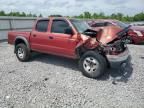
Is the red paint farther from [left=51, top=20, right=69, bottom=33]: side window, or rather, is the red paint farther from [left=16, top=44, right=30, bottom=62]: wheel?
[left=16, top=44, right=30, bottom=62]: wheel

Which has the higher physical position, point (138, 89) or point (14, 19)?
point (14, 19)

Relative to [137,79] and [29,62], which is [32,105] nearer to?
[137,79]

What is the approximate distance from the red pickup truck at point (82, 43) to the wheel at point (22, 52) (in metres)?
0.04

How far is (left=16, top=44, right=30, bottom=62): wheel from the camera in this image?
737 centimetres

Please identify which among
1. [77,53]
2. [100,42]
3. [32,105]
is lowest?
[32,105]

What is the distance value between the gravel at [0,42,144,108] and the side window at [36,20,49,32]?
1331mm

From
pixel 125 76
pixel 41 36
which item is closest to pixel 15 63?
pixel 41 36

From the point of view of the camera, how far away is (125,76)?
5.74 m

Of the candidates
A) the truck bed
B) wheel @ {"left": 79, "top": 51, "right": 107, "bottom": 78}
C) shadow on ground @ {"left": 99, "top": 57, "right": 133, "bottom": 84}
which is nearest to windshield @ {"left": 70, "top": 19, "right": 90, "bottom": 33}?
wheel @ {"left": 79, "top": 51, "right": 107, "bottom": 78}

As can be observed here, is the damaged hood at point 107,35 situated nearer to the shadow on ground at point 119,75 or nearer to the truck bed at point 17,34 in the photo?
the shadow on ground at point 119,75

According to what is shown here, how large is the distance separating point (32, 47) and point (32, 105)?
3.60 meters

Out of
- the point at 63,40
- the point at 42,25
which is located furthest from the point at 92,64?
the point at 42,25

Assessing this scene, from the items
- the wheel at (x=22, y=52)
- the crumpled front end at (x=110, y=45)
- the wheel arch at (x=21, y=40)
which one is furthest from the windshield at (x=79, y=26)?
the wheel at (x=22, y=52)

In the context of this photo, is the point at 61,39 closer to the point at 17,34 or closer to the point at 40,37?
the point at 40,37
